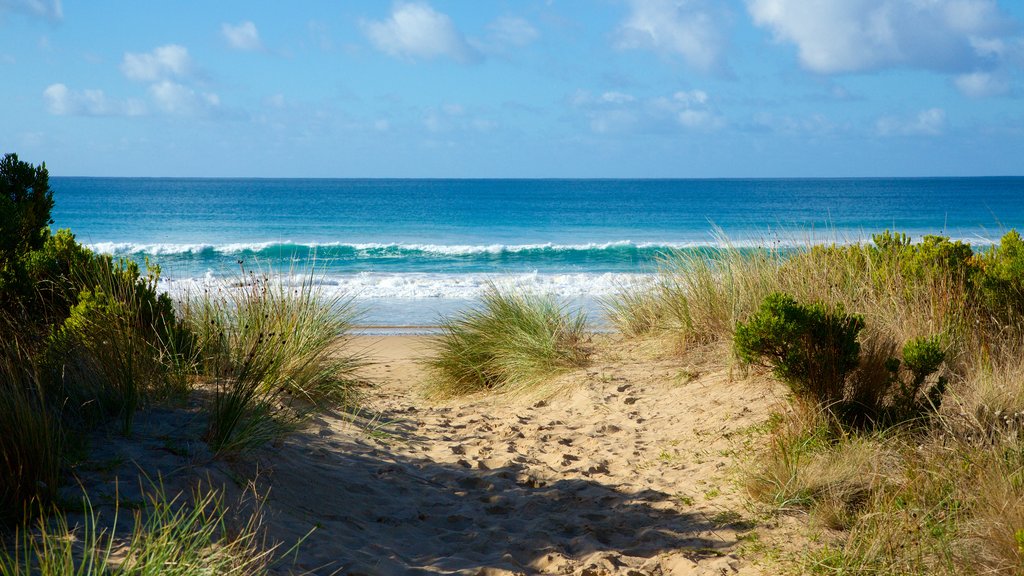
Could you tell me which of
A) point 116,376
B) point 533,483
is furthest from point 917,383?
point 116,376

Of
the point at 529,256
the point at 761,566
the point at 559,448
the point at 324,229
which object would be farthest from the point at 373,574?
the point at 324,229

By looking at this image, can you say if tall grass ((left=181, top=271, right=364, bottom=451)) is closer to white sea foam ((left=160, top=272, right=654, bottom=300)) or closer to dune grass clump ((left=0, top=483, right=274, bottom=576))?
dune grass clump ((left=0, top=483, right=274, bottom=576))

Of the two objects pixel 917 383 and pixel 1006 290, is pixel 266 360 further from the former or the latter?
pixel 1006 290

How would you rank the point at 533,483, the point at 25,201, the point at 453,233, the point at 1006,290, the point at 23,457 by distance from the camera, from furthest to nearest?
the point at 453,233 → the point at 1006,290 → the point at 25,201 → the point at 533,483 → the point at 23,457

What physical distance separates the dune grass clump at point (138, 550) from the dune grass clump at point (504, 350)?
468 centimetres

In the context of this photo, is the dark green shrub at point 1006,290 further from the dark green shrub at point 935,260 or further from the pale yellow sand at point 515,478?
the pale yellow sand at point 515,478

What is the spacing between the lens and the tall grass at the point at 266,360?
4.44m

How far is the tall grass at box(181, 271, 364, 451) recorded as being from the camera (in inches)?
175

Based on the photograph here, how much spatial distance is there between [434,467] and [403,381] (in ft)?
12.7

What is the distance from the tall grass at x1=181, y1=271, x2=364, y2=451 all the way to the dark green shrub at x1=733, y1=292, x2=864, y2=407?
304 centimetres

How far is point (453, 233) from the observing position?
37906mm

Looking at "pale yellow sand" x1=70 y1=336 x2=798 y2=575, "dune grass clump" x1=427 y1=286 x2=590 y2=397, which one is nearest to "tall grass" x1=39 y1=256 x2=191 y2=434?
"pale yellow sand" x1=70 y1=336 x2=798 y2=575

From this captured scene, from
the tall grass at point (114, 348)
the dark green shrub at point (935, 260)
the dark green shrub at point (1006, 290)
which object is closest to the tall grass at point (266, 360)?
the tall grass at point (114, 348)

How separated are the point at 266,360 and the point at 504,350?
334 centimetres
